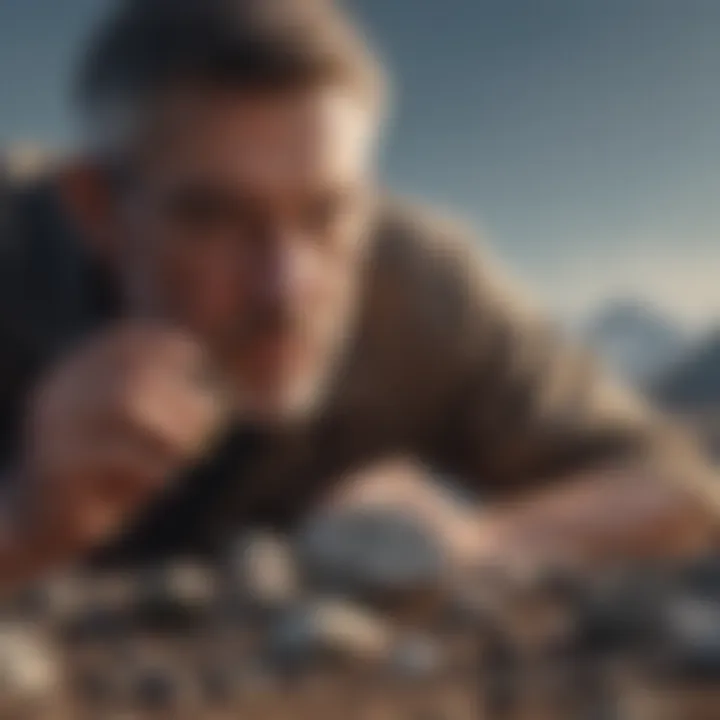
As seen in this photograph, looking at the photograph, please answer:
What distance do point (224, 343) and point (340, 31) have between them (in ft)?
0.44

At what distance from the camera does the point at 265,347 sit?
1.65 ft

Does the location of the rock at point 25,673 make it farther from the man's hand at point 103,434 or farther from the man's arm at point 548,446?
the man's arm at point 548,446

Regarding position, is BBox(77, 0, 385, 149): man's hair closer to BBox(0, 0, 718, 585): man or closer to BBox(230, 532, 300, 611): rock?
BBox(0, 0, 718, 585): man

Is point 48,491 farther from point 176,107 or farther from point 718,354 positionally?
point 718,354

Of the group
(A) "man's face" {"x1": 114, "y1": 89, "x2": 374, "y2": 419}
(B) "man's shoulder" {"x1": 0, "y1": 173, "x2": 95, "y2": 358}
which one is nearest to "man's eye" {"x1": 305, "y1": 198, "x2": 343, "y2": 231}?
(A) "man's face" {"x1": 114, "y1": 89, "x2": 374, "y2": 419}

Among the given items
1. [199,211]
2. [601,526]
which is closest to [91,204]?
[199,211]

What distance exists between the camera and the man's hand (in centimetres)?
45

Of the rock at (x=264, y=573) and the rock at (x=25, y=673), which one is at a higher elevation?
the rock at (x=264, y=573)

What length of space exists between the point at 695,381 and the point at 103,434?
0.30m

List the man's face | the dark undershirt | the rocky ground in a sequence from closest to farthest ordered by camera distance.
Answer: the rocky ground → the man's face → the dark undershirt

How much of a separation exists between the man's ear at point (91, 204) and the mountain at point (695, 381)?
26cm

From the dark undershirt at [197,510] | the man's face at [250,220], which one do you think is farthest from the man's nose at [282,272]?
the dark undershirt at [197,510]

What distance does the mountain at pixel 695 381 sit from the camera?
1.84 feet

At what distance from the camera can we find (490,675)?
412 millimetres
